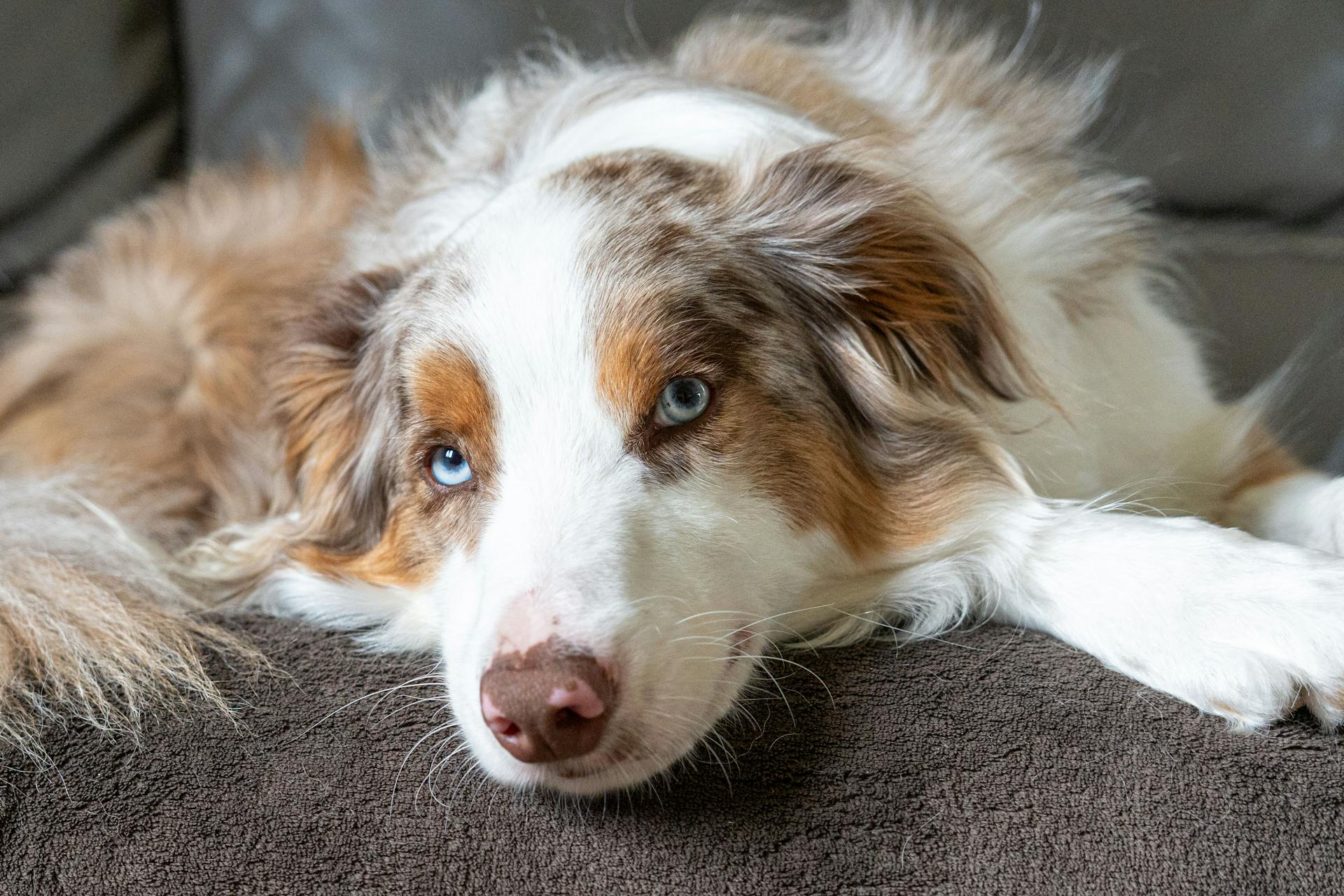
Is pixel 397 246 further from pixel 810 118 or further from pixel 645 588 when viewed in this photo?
pixel 645 588

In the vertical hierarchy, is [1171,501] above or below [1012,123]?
below

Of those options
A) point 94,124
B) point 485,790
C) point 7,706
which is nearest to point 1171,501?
point 485,790

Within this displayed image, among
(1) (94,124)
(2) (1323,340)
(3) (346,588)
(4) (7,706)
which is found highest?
(1) (94,124)

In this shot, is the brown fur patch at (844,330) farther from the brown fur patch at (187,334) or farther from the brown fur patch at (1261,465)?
the brown fur patch at (187,334)

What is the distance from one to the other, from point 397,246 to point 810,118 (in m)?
0.79

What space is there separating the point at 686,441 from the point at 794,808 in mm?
490

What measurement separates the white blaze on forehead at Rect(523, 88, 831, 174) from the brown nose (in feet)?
3.08

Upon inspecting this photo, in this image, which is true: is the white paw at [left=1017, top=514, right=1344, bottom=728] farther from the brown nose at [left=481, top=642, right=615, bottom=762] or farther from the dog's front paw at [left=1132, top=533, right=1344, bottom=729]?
the brown nose at [left=481, top=642, right=615, bottom=762]

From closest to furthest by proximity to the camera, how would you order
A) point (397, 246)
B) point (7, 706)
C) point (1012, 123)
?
point (7, 706), point (397, 246), point (1012, 123)

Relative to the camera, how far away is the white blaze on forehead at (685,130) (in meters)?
1.88

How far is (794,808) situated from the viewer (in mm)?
1282

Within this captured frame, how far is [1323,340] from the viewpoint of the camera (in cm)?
229

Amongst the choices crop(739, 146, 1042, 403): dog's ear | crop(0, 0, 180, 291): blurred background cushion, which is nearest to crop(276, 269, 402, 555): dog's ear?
crop(739, 146, 1042, 403): dog's ear

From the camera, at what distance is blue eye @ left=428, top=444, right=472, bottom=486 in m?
1.65
